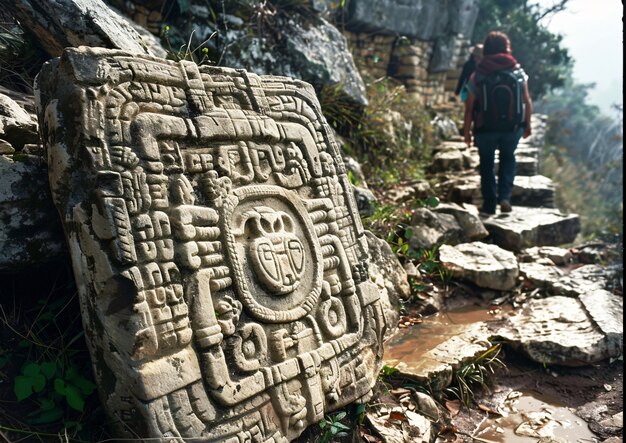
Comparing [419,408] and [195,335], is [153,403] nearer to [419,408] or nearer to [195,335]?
[195,335]

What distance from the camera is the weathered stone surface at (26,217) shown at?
2121mm

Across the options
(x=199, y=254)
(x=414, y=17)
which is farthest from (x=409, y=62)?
(x=199, y=254)

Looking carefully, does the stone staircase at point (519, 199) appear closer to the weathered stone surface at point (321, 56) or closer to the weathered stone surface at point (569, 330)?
the weathered stone surface at point (569, 330)

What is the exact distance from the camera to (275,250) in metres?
2.31

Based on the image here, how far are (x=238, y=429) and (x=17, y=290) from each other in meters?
1.19

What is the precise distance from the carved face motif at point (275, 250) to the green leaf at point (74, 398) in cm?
83

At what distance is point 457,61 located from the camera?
10203 mm

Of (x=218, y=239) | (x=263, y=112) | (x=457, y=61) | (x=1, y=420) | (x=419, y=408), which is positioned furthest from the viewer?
(x=457, y=61)

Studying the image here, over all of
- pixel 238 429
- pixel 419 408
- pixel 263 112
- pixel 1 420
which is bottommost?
pixel 419 408

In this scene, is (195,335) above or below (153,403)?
above

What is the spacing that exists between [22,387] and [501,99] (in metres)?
4.63

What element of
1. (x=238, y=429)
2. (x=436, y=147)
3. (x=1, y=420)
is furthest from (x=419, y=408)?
(x=436, y=147)

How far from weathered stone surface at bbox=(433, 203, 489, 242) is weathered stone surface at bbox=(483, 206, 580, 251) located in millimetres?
230

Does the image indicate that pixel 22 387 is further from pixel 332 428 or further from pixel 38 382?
pixel 332 428
